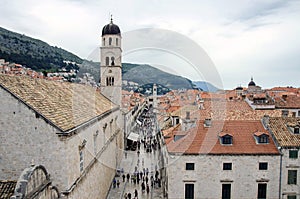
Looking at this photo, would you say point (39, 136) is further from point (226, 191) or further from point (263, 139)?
point (263, 139)

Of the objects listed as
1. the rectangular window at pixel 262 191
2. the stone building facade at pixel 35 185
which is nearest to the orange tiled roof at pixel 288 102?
the rectangular window at pixel 262 191

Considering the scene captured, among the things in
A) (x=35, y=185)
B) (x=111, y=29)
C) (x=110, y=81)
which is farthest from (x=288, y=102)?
Result: (x=35, y=185)

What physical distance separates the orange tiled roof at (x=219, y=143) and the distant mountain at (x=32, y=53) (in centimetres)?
8986

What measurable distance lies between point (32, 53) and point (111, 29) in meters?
106

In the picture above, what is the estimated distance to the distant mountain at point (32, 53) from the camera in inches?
4200

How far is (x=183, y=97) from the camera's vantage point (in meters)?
46.6

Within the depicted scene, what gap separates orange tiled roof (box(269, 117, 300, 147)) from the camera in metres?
20.0

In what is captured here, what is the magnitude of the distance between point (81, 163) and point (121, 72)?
1944 cm

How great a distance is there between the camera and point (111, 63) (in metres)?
31.4

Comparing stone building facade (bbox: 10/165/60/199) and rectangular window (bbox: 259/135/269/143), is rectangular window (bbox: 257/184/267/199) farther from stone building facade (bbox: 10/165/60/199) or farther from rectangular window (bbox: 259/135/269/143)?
stone building facade (bbox: 10/165/60/199)

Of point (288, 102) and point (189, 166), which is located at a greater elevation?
point (288, 102)

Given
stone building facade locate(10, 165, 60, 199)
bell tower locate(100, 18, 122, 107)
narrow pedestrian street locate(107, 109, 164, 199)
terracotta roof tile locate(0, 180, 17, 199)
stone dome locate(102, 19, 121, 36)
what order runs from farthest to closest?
bell tower locate(100, 18, 122, 107)
stone dome locate(102, 19, 121, 36)
narrow pedestrian street locate(107, 109, 164, 199)
terracotta roof tile locate(0, 180, 17, 199)
stone building facade locate(10, 165, 60, 199)

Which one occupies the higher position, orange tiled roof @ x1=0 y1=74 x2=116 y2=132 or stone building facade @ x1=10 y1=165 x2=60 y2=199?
orange tiled roof @ x1=0 y1=74 x2=116 y2=132

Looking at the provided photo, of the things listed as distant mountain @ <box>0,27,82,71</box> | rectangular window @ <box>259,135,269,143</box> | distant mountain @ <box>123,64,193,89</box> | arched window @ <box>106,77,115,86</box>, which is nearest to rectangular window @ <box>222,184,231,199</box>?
rectangular window @ <box>259,135,269,143</box>
